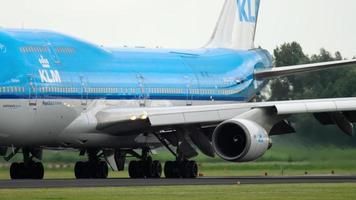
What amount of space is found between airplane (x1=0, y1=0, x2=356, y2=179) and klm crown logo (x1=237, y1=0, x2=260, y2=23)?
457cm

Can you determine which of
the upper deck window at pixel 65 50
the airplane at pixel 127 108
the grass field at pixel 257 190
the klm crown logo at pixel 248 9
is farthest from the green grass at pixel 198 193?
the klm crown logo at pixel 248 9

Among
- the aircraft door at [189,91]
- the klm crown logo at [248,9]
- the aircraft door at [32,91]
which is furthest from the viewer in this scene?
the klm crown logo at [248,9]

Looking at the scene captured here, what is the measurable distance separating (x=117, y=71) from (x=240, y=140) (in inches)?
219

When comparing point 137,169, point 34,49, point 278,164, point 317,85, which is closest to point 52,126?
point 34,49

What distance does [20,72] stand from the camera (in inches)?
1575

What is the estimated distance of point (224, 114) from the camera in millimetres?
40969

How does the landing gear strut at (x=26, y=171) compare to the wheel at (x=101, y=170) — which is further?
the wheel at (x=101, y=170)

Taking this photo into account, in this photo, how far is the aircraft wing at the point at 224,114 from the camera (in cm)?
3953

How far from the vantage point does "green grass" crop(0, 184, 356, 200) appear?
30.1 metres

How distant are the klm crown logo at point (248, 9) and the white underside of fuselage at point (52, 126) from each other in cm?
981

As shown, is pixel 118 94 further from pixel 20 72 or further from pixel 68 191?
pixel 68 191

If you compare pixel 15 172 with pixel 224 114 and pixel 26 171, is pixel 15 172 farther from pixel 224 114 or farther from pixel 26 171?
pixel 224 114

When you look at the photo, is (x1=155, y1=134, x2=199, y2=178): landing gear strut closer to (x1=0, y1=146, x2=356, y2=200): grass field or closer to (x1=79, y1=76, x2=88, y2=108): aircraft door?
(x1=79, y1=76, x2=88, y2=108): aircraft door

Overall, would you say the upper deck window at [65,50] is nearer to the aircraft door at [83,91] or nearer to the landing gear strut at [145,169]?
the aircraft door at [83,91]
